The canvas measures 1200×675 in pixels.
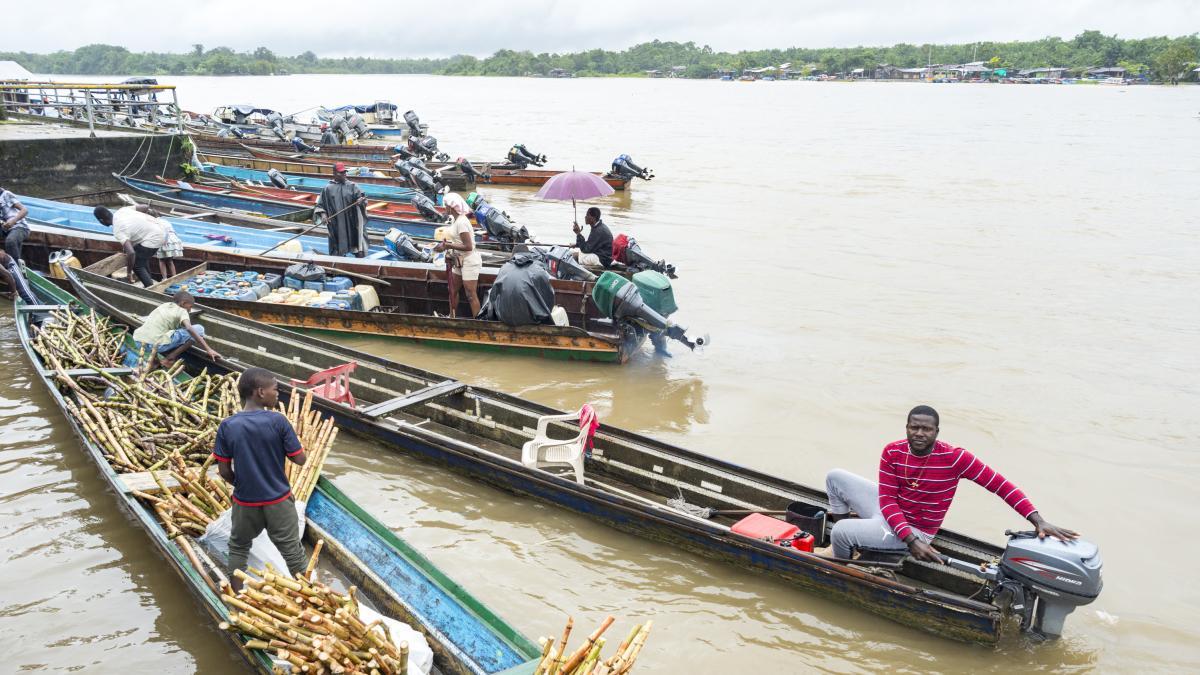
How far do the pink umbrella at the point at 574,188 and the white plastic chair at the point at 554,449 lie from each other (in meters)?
4.53

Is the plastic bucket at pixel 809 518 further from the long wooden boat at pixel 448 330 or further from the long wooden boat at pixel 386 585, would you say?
the long wooden boat at pixel 448 330

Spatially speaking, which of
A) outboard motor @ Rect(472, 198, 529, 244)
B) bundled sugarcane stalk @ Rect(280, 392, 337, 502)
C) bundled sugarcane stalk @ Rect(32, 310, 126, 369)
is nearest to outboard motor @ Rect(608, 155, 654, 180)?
outboard motor @ Rect(472, 198, 529, 244)

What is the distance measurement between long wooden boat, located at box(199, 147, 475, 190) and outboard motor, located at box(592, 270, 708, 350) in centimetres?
1060

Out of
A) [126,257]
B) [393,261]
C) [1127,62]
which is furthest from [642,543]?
[1127,62]

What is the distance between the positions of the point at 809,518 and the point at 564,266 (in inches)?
203

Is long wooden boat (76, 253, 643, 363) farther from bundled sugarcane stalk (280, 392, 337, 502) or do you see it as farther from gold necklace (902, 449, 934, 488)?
gold necklace (902, 449, 934, 488)

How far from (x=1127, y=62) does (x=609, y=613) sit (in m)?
114

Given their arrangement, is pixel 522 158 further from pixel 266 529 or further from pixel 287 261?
pixel 266 529

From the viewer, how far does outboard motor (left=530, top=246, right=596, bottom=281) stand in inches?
374

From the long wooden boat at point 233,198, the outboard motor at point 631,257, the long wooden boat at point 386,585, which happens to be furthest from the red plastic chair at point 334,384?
the long wooden boat at point 233,198

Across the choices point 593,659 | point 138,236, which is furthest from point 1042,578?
point 138,236

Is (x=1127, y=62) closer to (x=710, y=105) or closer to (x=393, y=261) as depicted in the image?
(x=710, y=105)

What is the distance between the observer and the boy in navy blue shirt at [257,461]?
3916 millimetres

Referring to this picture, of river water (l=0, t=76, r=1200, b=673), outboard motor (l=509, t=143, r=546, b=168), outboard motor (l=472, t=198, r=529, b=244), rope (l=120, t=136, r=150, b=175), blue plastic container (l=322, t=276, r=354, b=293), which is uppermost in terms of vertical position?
outboard motor (l=509, t=143, r=546, b=168)
